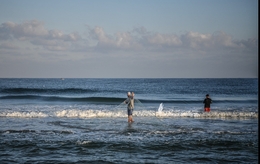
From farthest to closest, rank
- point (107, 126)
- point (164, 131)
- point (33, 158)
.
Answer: point (107, 126) < point (164, 131) < point (33, 158)

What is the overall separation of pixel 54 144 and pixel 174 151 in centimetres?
442

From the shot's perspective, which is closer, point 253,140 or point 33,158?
point 33,158

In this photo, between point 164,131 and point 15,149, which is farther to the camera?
point 164,131

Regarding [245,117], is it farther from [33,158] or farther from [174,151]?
[33,158]

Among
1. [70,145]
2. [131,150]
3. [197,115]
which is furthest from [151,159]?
[197,115]

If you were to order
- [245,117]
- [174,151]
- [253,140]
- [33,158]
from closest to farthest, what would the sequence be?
[33,158]
[174,151]
[253,140]
[245,117]

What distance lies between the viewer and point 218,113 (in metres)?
23.8

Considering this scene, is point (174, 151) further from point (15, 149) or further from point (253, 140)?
point (15, 149)

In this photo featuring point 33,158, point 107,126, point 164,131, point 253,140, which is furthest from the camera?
point 107,126

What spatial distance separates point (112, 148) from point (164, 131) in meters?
4.41

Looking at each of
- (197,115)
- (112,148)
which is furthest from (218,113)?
(112,148)

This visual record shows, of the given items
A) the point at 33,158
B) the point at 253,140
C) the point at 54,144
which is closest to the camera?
the point at 33,158

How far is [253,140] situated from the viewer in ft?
42.6

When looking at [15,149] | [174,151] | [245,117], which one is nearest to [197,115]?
[245,117]
